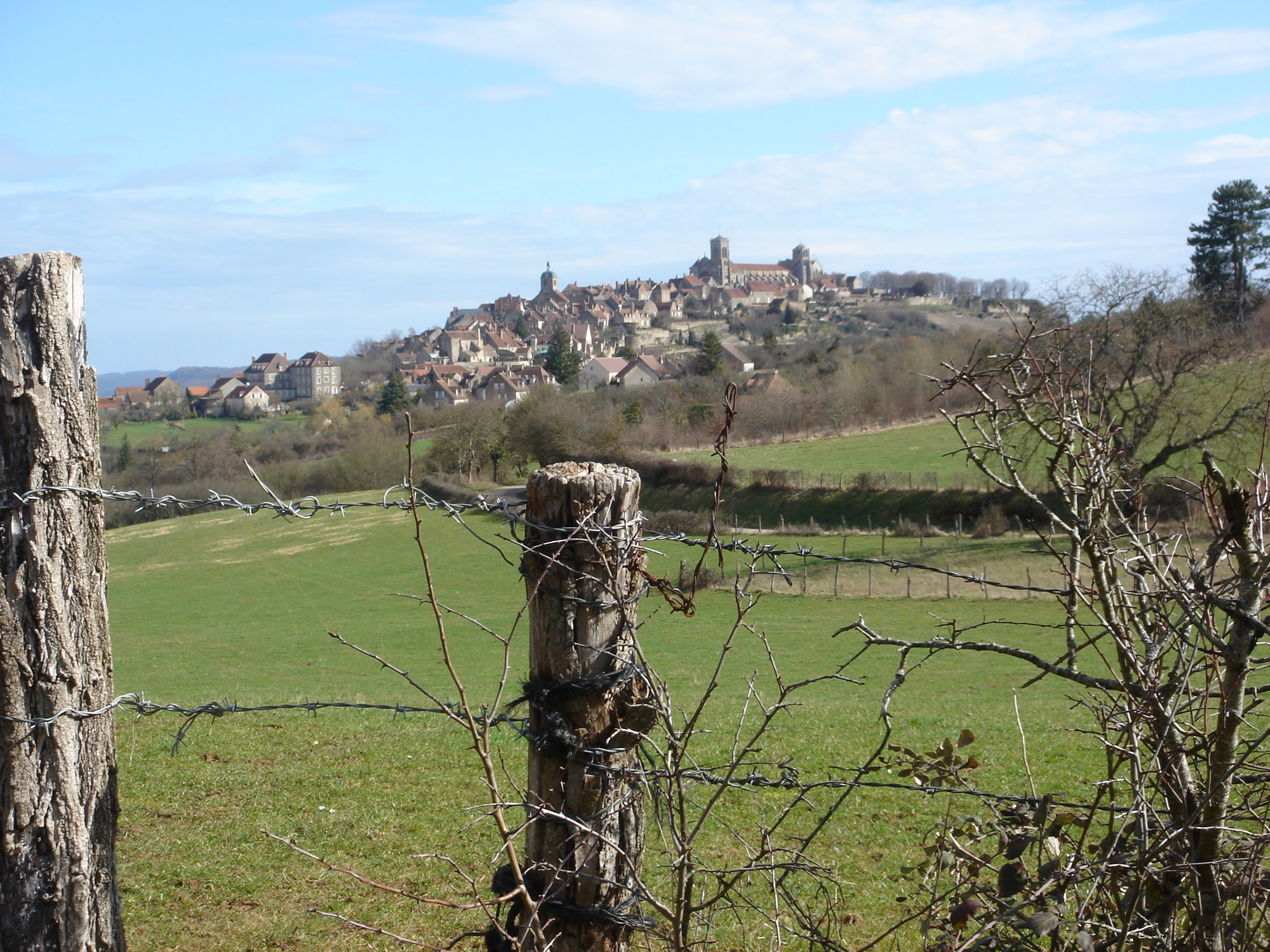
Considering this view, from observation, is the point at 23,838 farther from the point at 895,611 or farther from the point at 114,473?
the point at 114,473

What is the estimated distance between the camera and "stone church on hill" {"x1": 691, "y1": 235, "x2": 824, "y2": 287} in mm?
191000

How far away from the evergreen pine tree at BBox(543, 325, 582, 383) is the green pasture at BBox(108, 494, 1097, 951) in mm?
67021

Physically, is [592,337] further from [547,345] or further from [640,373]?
[640,373]

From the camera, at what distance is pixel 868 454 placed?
4288cm

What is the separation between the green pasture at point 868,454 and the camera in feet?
129

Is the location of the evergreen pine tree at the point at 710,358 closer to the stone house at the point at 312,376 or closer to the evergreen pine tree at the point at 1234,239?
the evergreen pine tree at the point at 1234,239

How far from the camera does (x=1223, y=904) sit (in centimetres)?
178

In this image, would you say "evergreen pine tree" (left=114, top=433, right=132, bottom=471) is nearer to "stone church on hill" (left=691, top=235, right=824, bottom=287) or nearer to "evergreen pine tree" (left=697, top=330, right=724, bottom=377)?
"evergreen pine tree" (left=697, top=330, right=724, bottom=377)

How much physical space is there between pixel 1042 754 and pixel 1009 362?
672 cm

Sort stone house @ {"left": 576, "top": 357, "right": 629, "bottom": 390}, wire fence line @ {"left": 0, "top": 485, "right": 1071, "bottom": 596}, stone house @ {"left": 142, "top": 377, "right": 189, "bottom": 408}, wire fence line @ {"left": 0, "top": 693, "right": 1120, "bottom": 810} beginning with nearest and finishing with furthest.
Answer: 1. wire fence line @ {"left": 0, "top": 693, "right": 1120, "bottom": 810}
2. wire fence line @ {"left": 0, "top": 485, "right": 1071, "bottom": 596}
3. stone house @ {"left": 142, "top": 377, "right": 189, "bottom": 408}
4. stone house @ {"left": 576, "top": 357, "right": 629, "bottom": 390}

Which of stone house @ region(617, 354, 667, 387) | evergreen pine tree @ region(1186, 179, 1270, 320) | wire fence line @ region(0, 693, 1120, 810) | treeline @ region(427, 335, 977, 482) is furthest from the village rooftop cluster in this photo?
wire fence line @ region(0, 693, 1120, 810)

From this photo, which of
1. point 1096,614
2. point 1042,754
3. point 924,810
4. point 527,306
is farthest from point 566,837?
point 527,306

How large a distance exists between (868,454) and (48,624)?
4228cm

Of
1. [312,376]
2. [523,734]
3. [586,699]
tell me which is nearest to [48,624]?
[523,734]
